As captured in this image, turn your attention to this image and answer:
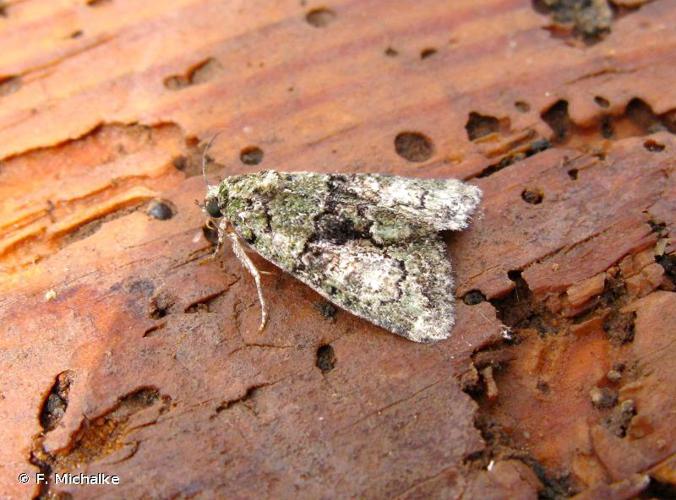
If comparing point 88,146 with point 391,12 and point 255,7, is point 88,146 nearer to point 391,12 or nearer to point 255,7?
point 255,7

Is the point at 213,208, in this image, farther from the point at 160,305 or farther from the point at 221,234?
the point at 160,305

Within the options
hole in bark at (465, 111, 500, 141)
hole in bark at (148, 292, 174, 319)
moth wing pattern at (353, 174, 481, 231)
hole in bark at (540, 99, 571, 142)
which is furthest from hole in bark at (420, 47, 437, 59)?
hole in bark at (148, 292, 174, 319)

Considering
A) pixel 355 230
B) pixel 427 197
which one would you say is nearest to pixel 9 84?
pixel 355 230

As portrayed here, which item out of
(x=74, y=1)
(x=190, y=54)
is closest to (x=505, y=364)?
(x=190, y=54)

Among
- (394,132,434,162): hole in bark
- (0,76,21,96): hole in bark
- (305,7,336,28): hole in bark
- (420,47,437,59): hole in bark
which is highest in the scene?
(305,7,336,28): hole in bark

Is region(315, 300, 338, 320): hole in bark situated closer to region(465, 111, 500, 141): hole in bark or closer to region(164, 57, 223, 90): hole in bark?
region(465, 111, 500, 141): hole in bark

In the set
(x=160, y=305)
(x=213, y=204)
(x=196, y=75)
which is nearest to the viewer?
(x=160, y=305)
